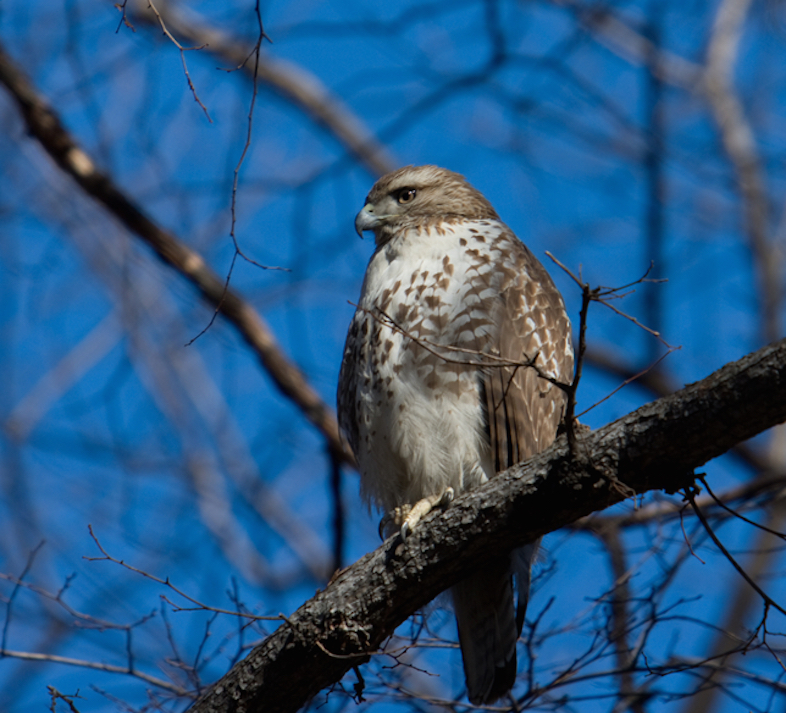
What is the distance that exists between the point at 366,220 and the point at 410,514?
1.91m

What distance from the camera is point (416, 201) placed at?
4.59m

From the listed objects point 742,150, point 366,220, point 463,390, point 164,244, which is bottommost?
point 463,390

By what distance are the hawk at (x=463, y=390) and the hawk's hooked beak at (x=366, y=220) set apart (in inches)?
19.8

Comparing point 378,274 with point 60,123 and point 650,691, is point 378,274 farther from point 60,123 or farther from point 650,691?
point 60,123

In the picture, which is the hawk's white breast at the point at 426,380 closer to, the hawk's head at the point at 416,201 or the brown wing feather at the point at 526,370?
the brown wing feather at the point at 526,370

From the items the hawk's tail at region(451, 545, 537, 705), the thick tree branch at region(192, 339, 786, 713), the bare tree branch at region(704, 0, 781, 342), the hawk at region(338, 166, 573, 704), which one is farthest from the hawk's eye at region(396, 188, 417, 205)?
the bare tree branch at region(704, 0, 781, 342)

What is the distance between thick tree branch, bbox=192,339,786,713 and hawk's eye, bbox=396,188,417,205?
208 centimetres

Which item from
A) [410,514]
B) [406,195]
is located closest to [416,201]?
[406,195]

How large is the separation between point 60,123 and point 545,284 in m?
3.20

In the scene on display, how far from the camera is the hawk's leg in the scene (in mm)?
3109

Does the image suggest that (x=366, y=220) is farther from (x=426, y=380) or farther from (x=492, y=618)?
(x=492, y=618)

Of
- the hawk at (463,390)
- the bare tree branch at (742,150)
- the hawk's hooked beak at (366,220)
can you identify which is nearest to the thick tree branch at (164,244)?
the hawk's hooked beak at (366,220)

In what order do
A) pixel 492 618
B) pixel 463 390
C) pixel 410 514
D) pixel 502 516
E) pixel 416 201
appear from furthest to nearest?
pixel 416 201 → pixel 492 618 → pixel 463 390 → pixel 410 514 → pixel 502 516

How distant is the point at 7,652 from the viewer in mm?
3418
